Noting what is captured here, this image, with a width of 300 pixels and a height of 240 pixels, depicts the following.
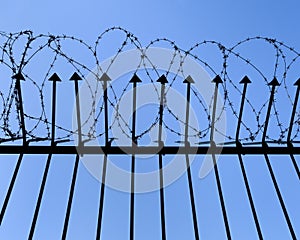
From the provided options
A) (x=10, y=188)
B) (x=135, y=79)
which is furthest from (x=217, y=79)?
(x=10, y=188)

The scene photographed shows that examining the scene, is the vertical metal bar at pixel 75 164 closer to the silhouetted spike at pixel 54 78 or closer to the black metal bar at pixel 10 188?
the silhouetted spike at pixel 54 78

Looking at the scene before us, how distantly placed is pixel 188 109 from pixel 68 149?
1129mm

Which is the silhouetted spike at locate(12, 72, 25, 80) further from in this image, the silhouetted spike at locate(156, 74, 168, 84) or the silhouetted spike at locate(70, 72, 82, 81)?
the silhouetted spike at locate(156, 74, 168, 84)

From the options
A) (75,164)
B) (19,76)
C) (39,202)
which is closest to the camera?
(39,202)

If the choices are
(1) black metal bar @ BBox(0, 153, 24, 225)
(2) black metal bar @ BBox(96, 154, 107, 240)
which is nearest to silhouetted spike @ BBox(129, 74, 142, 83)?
(2) black metal bar @ BBox(96, 154, 107, 240)

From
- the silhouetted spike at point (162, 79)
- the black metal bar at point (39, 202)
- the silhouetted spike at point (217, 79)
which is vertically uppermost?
the silhouetted spike at point (217, 79)

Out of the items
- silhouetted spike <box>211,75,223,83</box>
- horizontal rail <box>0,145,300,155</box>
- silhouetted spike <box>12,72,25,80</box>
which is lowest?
horizontal rail <box>0,145,300,155</box>

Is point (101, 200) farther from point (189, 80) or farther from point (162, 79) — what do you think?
point (189, 80)

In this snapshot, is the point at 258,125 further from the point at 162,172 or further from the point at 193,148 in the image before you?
the point at 162,172

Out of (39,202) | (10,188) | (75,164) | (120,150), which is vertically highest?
(120,150)

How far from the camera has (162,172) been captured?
12.8ft

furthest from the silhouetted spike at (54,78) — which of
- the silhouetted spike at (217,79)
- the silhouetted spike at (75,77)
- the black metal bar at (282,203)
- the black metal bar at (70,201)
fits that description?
the black metal bar at (282,203)

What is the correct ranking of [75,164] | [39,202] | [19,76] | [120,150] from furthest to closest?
[120,150]
[75,164]
[19,76]
[39,202]

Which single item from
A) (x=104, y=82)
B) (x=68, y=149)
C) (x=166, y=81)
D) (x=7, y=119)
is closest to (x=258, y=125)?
(x=166, y=81)
